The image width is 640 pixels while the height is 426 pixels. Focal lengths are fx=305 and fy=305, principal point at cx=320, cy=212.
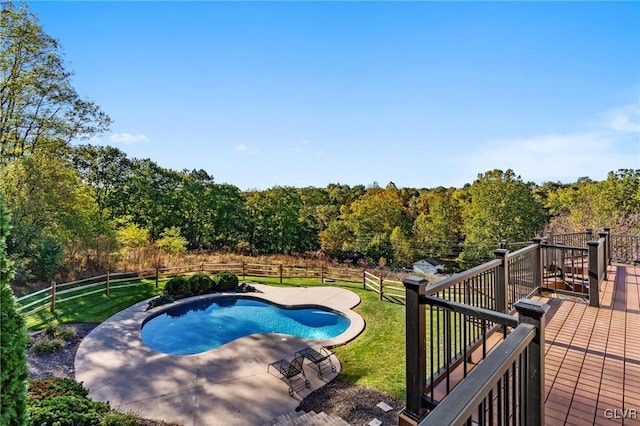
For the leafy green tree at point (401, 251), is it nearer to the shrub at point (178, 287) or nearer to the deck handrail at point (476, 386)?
the shrub at point (178, 287)

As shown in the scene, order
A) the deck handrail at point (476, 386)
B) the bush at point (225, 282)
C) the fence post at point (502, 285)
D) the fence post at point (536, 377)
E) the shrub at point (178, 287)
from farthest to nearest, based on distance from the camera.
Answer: the bush at point (225, 282) → the shrub at point (178, 287) → the fence post at point (502, 285) → the fence post at point (536, 377) → the deck handrail at point (476, 386)

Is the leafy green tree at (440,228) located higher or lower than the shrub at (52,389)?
higher

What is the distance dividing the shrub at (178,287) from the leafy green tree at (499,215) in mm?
20397

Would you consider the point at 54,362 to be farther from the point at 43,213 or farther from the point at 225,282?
the point at 43,213

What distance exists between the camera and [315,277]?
1694cm

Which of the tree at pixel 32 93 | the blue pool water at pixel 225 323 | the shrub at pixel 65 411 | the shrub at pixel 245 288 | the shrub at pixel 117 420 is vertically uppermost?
the tree at pixel 32 93

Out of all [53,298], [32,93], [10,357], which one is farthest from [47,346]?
Result: [32,93]

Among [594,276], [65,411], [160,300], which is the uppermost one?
[594,276]

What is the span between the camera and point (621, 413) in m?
2.63

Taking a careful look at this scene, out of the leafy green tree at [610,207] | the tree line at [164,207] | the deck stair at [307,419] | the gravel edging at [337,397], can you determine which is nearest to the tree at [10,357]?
the gravel edging at [337,397]

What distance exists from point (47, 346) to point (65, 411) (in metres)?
4.58

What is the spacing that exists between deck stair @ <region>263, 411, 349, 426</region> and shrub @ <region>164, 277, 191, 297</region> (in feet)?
28.7

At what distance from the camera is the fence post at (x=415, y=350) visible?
2541 millimetres

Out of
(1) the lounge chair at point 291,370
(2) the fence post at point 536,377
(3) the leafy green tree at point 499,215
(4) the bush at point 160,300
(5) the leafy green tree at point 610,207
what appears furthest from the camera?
(3) the leafy green tree at point 499,215
